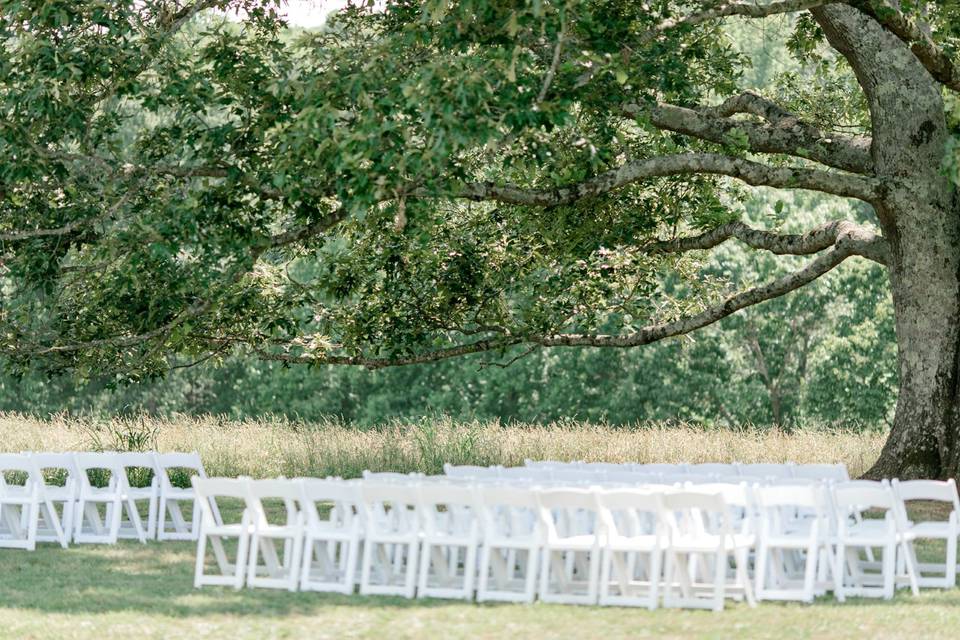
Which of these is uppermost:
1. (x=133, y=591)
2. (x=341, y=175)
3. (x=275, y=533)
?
(x=341, y=175)

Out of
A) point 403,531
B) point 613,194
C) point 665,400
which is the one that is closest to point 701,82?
point 613,194

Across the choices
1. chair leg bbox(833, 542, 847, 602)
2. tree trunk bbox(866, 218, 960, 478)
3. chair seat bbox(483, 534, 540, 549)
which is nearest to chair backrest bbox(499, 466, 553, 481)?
chair seat bbox(483, 534, 540, 549)

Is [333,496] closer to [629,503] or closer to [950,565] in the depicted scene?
[629,503]

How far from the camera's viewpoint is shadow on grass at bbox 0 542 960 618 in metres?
9.12

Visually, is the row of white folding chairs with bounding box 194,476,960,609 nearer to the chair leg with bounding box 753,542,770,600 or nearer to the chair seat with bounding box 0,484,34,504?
the chair leg with bounding box 753,542,770,600

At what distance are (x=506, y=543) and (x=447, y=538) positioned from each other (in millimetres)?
417

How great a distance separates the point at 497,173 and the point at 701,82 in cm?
275

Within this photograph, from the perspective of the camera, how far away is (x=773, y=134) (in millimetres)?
15703

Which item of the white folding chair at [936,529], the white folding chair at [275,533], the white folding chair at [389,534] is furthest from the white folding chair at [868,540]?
the white folding chair at [275,533]

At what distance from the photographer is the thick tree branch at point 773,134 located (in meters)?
15.6

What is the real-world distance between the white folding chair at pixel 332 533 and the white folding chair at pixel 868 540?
323cm

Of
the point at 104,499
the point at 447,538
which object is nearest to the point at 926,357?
the point at 447,538

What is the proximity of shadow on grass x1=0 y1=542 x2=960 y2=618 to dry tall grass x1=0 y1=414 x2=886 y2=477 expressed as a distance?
7.45 metres

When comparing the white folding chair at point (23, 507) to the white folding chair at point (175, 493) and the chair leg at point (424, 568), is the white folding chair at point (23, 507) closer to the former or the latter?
the white folding chair at point (175, 493)
